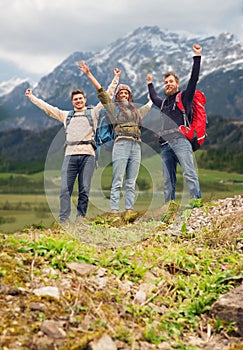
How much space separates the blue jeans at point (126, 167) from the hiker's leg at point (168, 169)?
2.79 feet

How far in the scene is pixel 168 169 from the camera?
10453mm

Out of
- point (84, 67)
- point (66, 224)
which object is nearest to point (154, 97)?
point (84, 67)

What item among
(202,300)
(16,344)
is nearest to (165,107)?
(202,300)

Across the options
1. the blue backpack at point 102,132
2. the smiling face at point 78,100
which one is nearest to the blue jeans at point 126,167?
the blue backpack at point 102,132

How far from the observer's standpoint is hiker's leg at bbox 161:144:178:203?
10438mm

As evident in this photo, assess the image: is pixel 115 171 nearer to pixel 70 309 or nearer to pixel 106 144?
pixel 106 144

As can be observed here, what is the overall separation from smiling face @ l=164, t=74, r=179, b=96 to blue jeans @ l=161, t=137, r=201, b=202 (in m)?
1.21

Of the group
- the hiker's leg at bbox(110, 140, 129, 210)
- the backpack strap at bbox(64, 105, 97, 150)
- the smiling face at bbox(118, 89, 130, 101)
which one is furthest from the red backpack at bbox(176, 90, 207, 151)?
the backpack strap at bbox(64, 105, 97, 150)

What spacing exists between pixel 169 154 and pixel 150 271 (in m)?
5.12

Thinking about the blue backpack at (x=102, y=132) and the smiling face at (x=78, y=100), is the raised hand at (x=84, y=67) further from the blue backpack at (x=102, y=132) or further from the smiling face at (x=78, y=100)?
the blue backpack at (x=102, y=132)

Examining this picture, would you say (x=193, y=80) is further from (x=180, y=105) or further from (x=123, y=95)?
(x=123, y=95)

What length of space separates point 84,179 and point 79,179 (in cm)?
20

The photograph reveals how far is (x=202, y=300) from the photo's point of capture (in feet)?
17.1

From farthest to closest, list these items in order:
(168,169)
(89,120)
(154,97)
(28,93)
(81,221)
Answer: (154,97), (168,169), (28,93), (81,221), (89,120)
